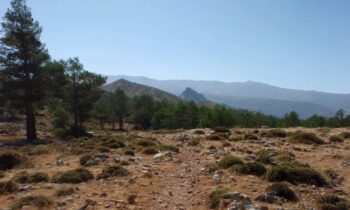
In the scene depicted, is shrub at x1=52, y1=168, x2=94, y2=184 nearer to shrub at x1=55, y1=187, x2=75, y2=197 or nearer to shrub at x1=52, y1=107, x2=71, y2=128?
shrub at x1=55, y1=187, x2=75, y2=197

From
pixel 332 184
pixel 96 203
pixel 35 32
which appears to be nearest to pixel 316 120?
pixel 35 32

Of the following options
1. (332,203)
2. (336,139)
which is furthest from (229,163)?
(336,139)

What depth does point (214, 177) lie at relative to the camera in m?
17.5

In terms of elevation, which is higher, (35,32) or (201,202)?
(35,32)

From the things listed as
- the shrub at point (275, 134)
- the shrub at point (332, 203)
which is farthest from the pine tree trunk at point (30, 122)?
the shrub at point (332, 203)

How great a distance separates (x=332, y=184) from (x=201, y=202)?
21.9 ft

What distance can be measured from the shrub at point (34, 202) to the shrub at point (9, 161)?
31.6 ft

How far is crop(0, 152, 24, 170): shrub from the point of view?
897 inches

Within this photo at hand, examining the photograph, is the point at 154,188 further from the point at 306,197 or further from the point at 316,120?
the point at 316,120

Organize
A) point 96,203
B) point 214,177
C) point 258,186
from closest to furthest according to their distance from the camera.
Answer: point 96,203
point 258,186
point 214,177

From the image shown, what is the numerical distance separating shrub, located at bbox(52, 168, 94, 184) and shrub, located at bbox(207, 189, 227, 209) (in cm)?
681

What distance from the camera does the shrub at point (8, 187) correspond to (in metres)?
16.2

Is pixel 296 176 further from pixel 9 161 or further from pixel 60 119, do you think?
pixel 60 119

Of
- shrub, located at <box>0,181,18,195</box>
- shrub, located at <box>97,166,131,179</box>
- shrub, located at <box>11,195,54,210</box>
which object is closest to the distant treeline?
shrub, located at <box>97,166,131,179</box>
